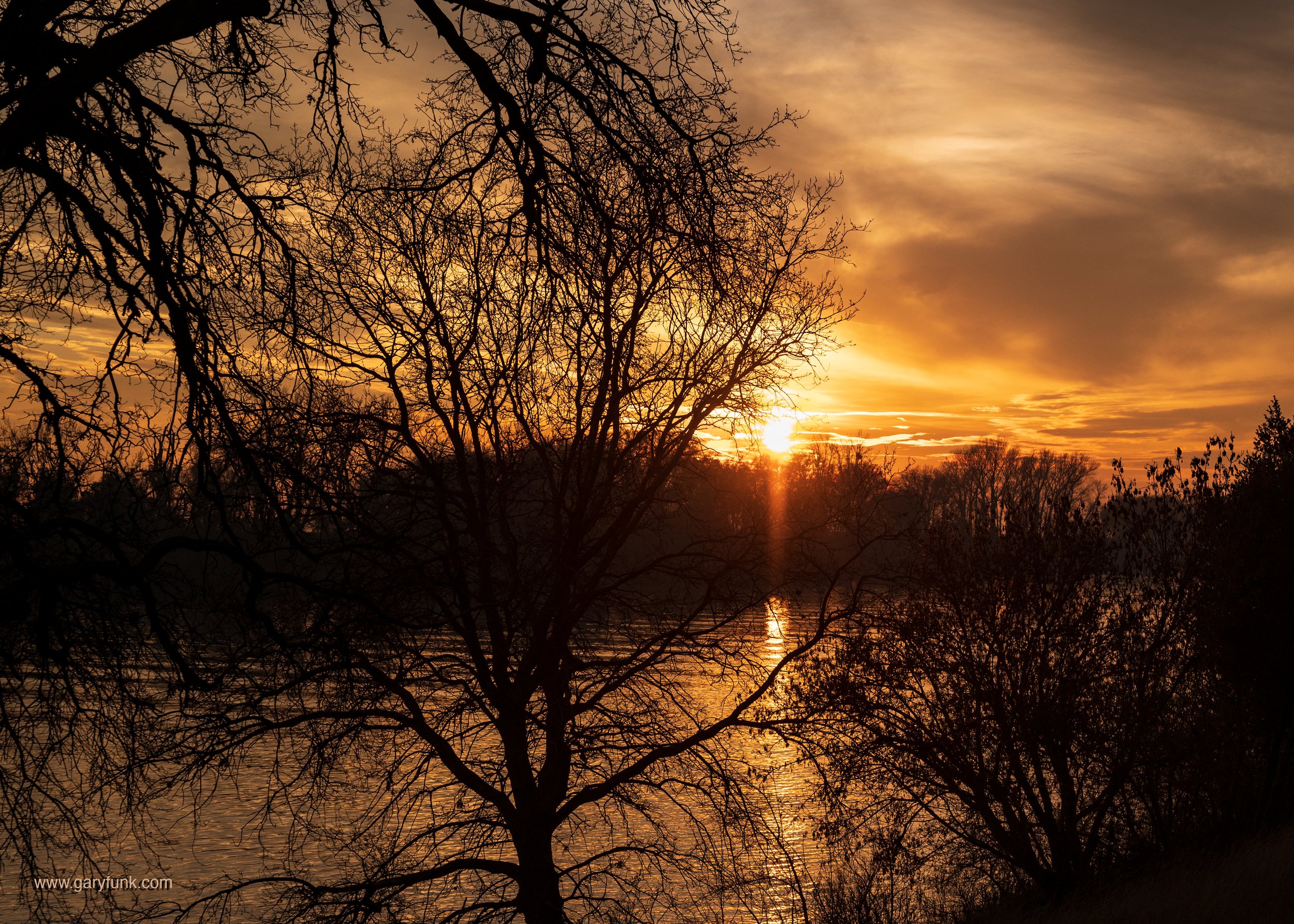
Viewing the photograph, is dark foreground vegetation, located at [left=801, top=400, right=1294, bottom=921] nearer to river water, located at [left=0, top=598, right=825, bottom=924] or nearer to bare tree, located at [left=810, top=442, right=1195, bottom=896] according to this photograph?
bare tree, located at [left=810, top=442, right=1195, bottom=896]

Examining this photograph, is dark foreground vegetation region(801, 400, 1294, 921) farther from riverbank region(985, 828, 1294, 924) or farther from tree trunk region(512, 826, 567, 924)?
tree trunk region(512, 826, 567, 924)

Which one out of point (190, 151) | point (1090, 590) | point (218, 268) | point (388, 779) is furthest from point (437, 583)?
point (1090, 590)

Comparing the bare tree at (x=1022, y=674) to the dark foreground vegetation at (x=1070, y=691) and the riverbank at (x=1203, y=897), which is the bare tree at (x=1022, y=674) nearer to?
the dark foreground vegetation at (x=1070, y=691)

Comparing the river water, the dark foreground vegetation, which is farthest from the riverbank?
the river water

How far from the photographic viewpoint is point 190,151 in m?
6.67

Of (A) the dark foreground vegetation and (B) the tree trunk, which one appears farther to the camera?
(A) the dark foreground vegetation

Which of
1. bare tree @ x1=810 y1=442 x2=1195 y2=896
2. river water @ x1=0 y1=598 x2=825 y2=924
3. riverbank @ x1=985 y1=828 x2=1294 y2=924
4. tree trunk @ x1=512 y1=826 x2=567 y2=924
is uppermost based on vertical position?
bare tree @ x1=810 y1=442 x2=1195 y2=896

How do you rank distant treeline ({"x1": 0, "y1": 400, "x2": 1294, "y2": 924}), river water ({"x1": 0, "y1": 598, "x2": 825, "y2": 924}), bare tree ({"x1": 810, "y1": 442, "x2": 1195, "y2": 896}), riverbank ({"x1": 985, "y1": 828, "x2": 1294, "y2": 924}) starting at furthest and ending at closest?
river water ({"x1": 0, "y1": 598, "x2": 825, "y2": 924}) → bare tree ({"x1": 810, "y1": 442, "x2": 1195, "y2": 896}) → riverbank ({"x1": 985, "y1": 828, "x2": 1294, "y2": 924}) → distant treeline ({"x1": 0, "y1": 400, "x2": 1294, "y2": 924})

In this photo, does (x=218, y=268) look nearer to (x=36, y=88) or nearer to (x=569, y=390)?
(x=36, y=88)

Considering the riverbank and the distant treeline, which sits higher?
the distant treeline

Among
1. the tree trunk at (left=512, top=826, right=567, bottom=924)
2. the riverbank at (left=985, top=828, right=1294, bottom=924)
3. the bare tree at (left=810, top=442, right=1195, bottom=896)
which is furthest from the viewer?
the bare tree at (left=810, top=442, right=1195, bottom=896)

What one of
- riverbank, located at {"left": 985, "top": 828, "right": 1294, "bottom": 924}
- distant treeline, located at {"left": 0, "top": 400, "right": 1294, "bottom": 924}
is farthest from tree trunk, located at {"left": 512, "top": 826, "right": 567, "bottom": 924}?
riverbank, located at {"left": 985, "top": 828, "right": 1294, "bottom": 924}

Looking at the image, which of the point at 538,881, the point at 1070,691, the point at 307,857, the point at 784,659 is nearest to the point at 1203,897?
the point at 1070,691

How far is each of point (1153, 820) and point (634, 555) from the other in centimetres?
1171
